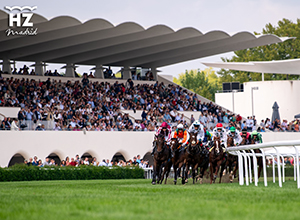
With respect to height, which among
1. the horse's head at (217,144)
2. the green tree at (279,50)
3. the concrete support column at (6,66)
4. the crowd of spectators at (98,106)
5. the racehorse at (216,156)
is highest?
the green tree at (279,50)

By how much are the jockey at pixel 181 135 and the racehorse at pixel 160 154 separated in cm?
64

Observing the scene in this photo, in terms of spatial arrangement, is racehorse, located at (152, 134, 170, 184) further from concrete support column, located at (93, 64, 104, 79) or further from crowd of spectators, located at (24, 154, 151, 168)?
concrete support column, located at (93, 64, 104, 79)

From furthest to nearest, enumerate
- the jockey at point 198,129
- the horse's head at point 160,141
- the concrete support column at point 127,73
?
the concrete support column at point 127,73
the jockey at point 198,129
the horse's head at point 160,141

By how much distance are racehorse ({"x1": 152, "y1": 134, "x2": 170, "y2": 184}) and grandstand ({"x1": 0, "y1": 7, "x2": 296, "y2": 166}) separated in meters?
13.0

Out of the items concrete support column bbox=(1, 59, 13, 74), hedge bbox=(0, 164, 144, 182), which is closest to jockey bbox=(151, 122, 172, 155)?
hedge bbox=(0, 164, 144, 182)

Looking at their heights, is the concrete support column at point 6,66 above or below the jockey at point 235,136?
above

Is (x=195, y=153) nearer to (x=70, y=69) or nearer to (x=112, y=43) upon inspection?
(x=112, y=43)

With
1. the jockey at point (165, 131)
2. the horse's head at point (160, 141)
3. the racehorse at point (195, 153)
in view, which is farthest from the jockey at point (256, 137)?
the horse's head at point (160, 141)

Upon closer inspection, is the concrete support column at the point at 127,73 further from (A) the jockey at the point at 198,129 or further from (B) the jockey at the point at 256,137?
(A) the jockey at the point at 198,129

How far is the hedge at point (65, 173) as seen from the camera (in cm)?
2227

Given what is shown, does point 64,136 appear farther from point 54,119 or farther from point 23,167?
point 23,167

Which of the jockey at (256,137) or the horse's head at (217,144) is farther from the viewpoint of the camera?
the jockey at (256,137)

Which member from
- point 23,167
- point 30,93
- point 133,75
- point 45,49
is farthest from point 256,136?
point 133,75

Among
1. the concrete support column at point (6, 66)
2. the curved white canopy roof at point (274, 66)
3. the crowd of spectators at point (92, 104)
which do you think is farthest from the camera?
the curved white canopy roof at point (274, 66)
